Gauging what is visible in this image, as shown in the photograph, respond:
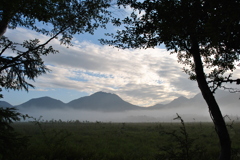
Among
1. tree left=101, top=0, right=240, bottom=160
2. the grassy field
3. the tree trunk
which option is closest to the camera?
tree left=101, top=0, right=240, bottom=160

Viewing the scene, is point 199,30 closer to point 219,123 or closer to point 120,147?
point 219,123

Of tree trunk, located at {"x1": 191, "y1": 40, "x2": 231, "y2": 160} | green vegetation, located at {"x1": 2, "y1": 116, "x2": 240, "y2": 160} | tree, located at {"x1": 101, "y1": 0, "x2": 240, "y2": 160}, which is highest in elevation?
tree, located at {"x1": 101, "y1": 0, "x2": 240, "y2": 160}

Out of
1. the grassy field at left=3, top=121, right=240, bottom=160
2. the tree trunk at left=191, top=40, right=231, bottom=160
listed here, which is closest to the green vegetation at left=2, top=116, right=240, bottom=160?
the grassy field at left=3, top=121, right=240, bottom=160

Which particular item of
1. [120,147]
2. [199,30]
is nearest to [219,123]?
[199,30]

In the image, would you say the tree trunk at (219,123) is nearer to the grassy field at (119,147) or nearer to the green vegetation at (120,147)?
the grassy field at (119,147)

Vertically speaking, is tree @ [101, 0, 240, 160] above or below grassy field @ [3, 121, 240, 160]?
above

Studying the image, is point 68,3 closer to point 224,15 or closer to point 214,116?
point 224,15

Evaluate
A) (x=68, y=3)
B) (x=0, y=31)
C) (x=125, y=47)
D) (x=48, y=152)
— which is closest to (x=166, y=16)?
(x=125, y=47)

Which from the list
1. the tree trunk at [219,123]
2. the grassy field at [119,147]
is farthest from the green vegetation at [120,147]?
the tree trunk at [219,123]

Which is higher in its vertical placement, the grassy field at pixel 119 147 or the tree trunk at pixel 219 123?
the tree trunk at pixel 219 123

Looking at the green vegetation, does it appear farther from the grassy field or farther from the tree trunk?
the tree trunk

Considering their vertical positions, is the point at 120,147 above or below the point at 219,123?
below

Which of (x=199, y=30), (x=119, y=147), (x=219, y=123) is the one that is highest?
(x=199, y=30)

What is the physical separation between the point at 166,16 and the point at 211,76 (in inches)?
153
